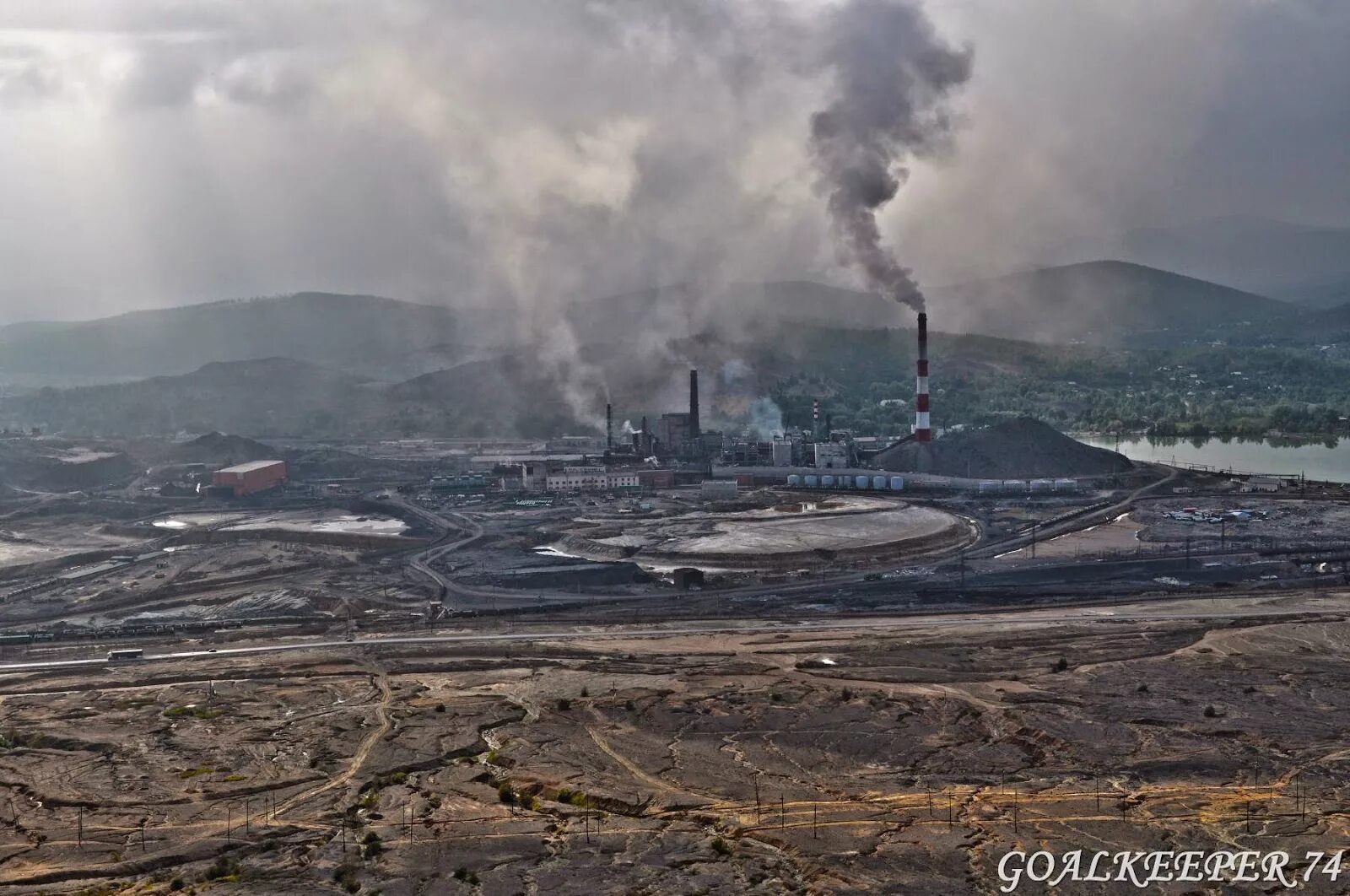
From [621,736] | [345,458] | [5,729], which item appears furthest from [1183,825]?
[345,458]

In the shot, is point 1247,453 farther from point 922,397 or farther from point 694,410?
point 694,410

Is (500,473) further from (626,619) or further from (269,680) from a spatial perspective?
(269,680)

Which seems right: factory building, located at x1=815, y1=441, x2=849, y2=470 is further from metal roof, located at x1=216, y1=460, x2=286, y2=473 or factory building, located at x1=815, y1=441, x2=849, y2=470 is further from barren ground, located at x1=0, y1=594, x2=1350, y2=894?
barren ground, located at x1=0, y1=594, x2=1350, y2=894

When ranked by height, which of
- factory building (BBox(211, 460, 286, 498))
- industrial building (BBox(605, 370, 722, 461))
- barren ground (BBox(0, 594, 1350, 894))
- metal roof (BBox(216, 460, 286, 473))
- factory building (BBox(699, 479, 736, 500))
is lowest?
barren ground (BBox(0, 594, 1350, 894))

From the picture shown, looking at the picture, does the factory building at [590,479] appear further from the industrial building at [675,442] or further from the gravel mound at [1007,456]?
the gravel mound at [1007,456]

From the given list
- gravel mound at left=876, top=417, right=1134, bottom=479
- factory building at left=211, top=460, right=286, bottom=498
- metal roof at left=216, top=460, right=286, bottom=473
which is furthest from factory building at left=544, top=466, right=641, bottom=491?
metal roof at left=216, top=460, right=286, bottom=473

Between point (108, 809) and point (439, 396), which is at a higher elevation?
point (439, 396)
